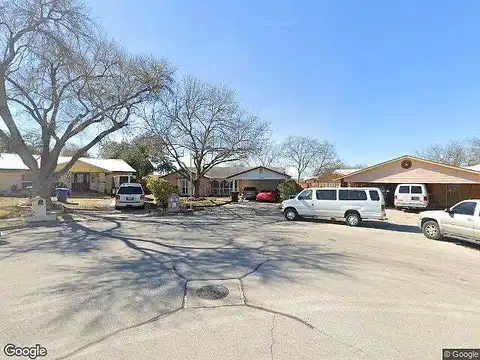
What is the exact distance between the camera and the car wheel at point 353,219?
1472 centimetres

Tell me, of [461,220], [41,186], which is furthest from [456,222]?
[41,186]

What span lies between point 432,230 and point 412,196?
37.6ft

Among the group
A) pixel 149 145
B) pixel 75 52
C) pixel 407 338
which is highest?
pixel 75 52

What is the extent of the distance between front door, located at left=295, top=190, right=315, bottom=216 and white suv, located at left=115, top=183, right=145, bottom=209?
1093 centimetres

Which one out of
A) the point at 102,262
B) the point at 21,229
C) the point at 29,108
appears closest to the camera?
the point at 102,262

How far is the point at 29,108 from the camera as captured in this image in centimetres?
1916

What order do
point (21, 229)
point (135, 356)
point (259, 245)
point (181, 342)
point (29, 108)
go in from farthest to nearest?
1. point (29, 108)
2. point (21, 229)
3. point (259, 245)
4. point (181, 342)
5. point (135, 356)

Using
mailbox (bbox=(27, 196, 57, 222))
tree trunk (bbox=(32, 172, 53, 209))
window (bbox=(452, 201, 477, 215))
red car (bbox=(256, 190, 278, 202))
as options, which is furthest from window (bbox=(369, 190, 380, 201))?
tree trunk (bbox=(32, 172, 53, 209))

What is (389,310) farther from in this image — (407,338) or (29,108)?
(29,108)

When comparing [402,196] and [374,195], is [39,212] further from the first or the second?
[402,196]

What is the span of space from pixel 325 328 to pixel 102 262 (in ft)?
18.1

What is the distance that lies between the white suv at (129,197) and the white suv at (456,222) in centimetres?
1665

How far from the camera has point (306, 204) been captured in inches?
631

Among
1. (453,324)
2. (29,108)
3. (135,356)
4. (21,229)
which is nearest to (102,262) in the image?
(135,356)
